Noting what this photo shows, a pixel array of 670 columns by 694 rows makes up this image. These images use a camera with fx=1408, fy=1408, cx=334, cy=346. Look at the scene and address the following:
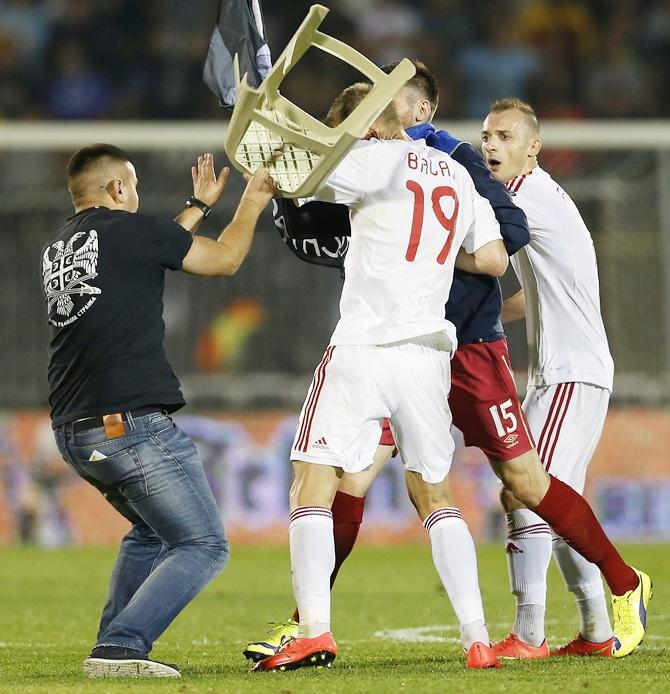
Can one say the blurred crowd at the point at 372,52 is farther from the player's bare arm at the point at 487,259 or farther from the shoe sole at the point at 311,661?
the shoe sole at the point at 311,661

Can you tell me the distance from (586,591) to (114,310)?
2320 millimetres

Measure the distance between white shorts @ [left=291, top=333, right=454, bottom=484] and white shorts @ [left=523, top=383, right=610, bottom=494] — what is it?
32.6 inches

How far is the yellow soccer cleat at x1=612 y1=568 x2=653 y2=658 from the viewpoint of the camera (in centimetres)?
573

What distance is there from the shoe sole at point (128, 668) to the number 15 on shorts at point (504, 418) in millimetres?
1578

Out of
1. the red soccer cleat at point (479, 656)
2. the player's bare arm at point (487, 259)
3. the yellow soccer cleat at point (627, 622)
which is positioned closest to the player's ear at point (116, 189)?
the player's bare arm at point (487, 259)

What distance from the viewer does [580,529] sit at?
5562 mm

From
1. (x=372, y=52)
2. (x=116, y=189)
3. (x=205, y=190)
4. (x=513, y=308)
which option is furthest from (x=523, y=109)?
(x=372, y=52)

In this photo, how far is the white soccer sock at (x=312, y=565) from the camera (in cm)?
515

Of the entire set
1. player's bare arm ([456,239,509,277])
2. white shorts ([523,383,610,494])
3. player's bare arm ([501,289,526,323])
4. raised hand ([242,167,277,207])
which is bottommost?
white shorts ([523,383,610,494])

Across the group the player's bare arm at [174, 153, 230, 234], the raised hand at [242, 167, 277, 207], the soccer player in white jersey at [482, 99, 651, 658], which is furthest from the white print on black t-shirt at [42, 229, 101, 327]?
the soccer player in white jersey at [482, 99, 651, 658]

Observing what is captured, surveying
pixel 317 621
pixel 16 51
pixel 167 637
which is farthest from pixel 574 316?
pixel 16 51

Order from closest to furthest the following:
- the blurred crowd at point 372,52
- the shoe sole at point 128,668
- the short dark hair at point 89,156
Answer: the shoe sole at point 128,668
the short dark hair at point 89,156
the blurred crowd at point 372,52

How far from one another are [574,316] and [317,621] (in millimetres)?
1824

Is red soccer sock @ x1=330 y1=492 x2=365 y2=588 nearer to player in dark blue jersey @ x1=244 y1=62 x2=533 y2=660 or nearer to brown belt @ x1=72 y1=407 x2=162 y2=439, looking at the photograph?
player in dark blue jersey @ x1=244 y1=62 x2=533 y2=660
